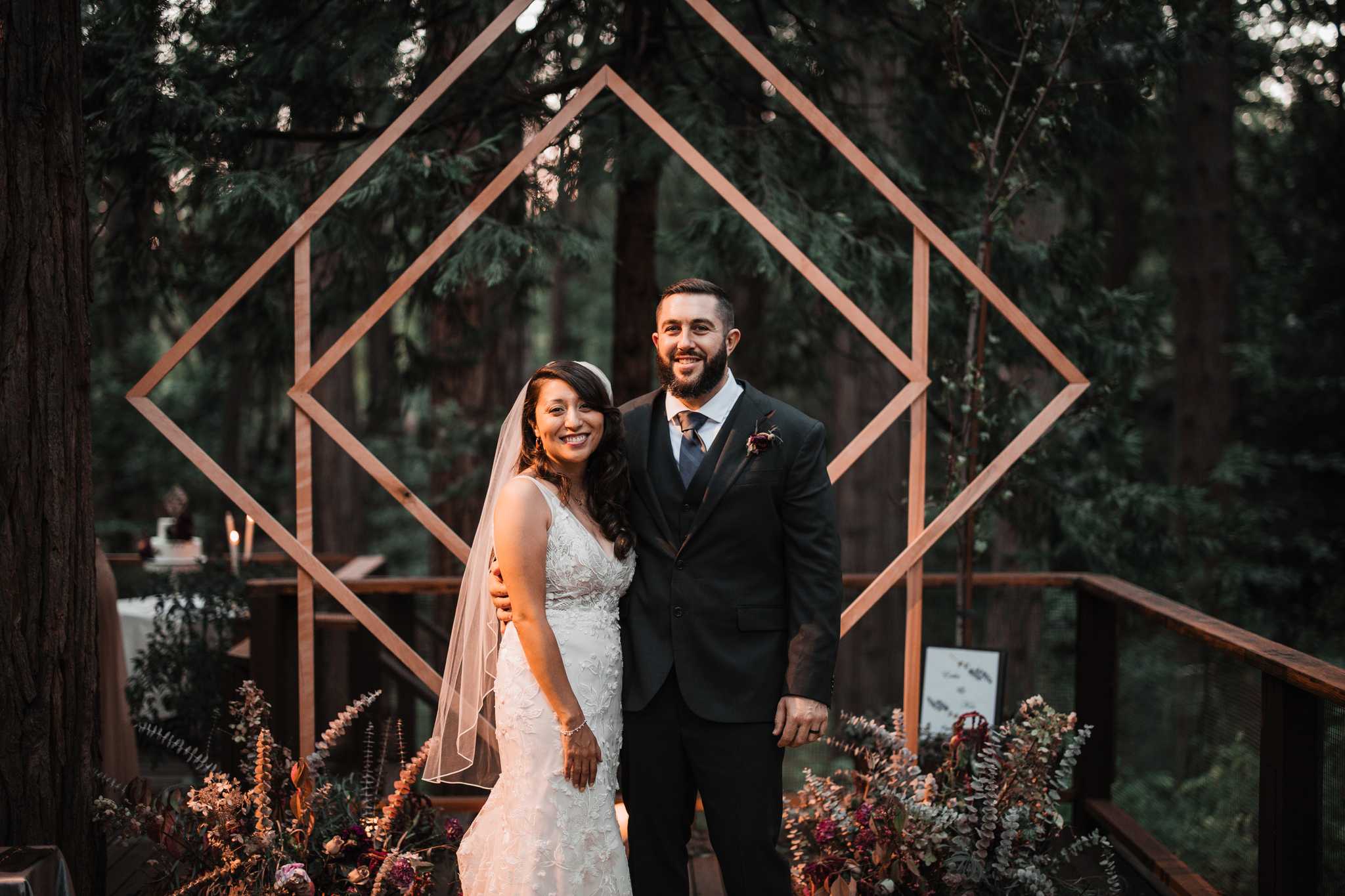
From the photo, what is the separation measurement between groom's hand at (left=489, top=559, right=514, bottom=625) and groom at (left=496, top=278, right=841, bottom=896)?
0.31 m

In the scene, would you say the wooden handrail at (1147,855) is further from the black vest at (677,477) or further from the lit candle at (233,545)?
the lit candle at (233,545)

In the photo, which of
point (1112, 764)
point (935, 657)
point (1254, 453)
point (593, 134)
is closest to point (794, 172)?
point (593, 134)

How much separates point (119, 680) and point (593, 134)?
9.84ft

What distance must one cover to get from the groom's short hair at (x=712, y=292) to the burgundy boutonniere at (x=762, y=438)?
0.82ft

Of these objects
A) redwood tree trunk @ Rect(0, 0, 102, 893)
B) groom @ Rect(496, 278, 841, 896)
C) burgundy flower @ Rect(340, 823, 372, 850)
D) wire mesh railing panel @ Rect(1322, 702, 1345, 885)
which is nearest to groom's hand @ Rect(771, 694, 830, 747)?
groom @ Rect(496, 278, 841, 896)

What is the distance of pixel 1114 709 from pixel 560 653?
2693mm

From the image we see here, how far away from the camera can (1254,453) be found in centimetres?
859

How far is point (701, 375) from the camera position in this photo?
291 centimetres

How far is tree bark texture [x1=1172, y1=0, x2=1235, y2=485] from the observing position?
8.73 m

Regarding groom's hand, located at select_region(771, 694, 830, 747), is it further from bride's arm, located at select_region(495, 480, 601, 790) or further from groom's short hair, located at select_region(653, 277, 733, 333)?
groom's short hair, located at select_region(653, 277, 733, 333)

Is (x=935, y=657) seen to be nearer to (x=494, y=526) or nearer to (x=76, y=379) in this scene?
(x=494, y=526)

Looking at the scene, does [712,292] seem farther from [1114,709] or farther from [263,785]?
[1114,709]

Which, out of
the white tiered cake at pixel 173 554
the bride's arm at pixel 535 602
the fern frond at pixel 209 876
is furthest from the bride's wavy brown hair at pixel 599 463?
the white tiered cake at pixel 173 554

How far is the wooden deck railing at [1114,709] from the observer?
3062mm
